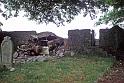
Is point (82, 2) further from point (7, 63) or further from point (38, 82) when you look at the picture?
point (38, 82)

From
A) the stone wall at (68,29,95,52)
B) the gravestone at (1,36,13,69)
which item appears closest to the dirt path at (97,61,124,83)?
the gravestone at (1,36,13,69)

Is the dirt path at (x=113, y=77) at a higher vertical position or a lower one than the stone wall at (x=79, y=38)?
lower

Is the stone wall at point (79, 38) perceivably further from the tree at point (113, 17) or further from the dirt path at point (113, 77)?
the dirt path at point (113, 77)

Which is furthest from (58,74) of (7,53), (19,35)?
(19,35)

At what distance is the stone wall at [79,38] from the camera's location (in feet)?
74.5

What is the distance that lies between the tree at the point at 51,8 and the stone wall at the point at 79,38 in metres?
2.42

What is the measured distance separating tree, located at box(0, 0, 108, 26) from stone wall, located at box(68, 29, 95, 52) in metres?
2.42

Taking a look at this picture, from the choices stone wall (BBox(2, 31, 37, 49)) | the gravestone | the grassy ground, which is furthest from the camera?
stone wall (BBox(2, 31, 37, 49))

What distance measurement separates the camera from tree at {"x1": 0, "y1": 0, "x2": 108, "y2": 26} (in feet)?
78.0

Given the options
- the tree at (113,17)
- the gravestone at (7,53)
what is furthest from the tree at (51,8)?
the gravestone at (7,53)

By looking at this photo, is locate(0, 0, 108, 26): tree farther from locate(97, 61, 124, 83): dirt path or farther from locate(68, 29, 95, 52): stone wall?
locate(97, 61, 124, 83): dirt path

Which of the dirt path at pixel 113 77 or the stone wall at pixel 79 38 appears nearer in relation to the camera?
the dirt path at pixel 113 77

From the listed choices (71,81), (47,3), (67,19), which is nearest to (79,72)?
(71,81)

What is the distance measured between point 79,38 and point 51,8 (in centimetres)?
339
